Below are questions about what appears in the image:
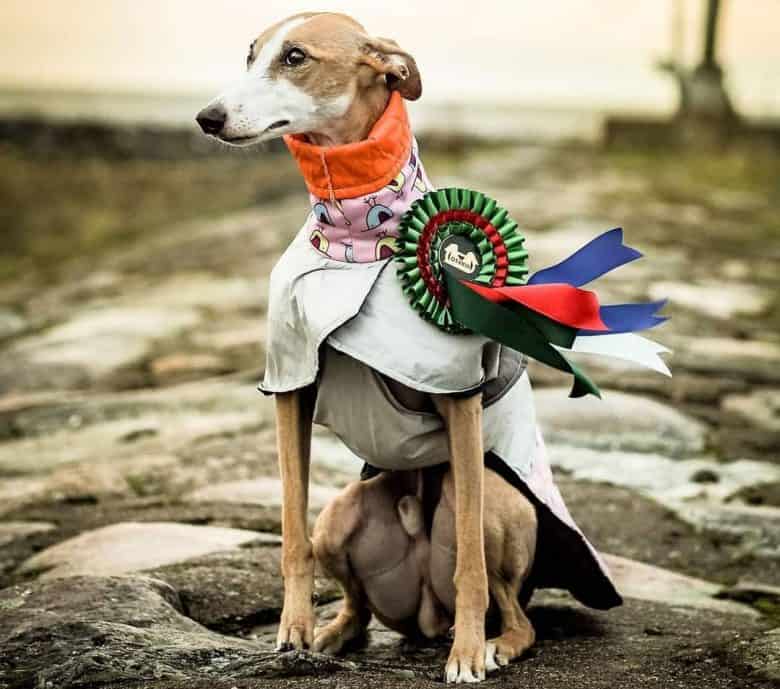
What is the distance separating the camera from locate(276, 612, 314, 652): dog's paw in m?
3.04

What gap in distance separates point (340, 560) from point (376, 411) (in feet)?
1.34

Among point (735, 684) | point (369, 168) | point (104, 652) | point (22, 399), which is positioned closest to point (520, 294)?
point (369, 168)

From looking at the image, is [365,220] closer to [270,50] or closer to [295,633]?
[270,50]

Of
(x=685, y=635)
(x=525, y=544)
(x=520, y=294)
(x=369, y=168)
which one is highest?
(x=369, y=168)

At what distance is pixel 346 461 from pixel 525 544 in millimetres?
1714

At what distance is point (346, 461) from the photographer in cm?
486

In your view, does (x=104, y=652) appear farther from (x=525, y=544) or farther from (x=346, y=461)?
(x=346, y=461)

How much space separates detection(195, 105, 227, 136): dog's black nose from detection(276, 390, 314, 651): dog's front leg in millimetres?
617

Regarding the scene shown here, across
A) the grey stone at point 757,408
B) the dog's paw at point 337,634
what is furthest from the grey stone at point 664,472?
the dog's paw at point 337,634

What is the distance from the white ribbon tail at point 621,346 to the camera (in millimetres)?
2970

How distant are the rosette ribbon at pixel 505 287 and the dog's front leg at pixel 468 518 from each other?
0.18 metres

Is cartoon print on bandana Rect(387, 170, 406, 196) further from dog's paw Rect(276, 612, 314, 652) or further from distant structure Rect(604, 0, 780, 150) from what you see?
distant structure Rect(604, 0, 780, 150)

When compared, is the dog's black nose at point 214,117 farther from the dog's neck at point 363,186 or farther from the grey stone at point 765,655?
the grey stone at point 765,655

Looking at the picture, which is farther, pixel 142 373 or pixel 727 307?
pixel 727 307
